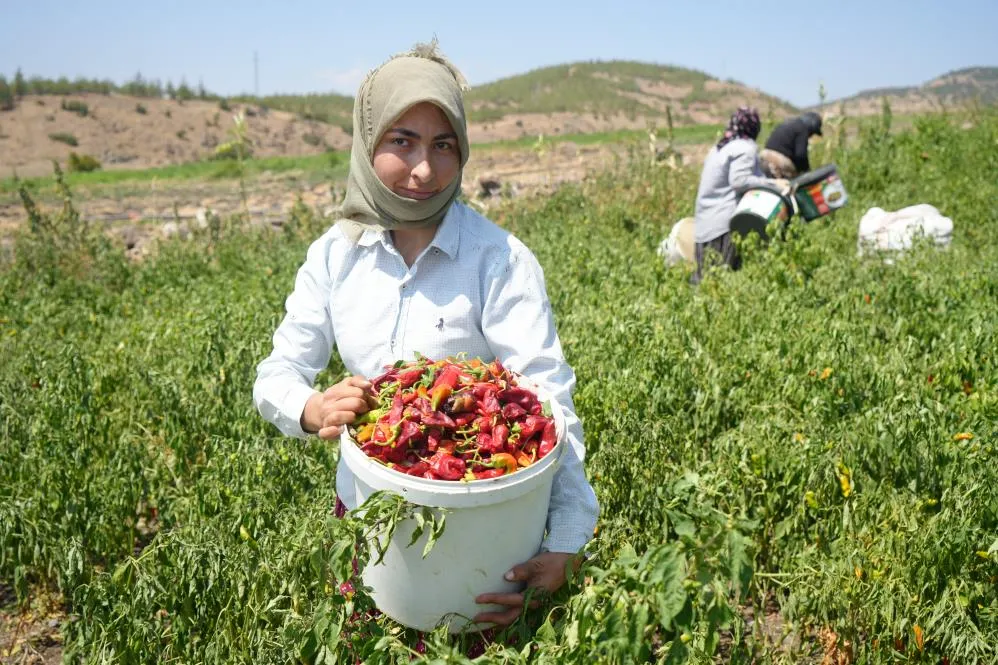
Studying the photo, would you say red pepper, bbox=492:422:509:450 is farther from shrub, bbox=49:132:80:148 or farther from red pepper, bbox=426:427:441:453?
shrub, bbox=49:132:80:148

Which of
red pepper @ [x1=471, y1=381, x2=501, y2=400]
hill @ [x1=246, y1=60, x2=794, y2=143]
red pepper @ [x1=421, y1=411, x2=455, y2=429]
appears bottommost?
red pepper @ [x1=421, y1=411, x2=455, y2=429]

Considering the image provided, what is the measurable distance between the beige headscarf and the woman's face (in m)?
0.02

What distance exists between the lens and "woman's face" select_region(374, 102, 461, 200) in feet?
5.75

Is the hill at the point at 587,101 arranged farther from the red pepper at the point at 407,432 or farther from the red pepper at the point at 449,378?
the red pepper at the point at 407,432

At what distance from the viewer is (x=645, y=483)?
2703 mm

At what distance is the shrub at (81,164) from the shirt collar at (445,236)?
34.7 m

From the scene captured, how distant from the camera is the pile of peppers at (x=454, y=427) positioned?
146 centimetres

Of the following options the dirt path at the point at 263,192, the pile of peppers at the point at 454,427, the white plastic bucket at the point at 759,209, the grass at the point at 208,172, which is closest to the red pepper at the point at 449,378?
the pile of peppers at the point at 454,427

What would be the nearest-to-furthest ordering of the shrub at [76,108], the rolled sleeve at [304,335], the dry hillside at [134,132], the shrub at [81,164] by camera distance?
the rolled sleeve at [304,335] < the shrub at [81,164] < the dry hillside at [134,132] < the shrub at [76,108]

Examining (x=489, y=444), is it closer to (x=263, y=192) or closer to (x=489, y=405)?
(x=489, y=405)

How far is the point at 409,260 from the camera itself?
190cm

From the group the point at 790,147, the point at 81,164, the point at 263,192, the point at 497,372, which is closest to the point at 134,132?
the point at 81,164

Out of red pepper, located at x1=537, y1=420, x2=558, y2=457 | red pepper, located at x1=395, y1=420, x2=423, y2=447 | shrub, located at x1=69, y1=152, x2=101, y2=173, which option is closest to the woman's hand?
red pepper, located at x1=395, y1=420, x2=423, y2=447

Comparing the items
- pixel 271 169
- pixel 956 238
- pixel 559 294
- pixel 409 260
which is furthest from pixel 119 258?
pixel 271 169
